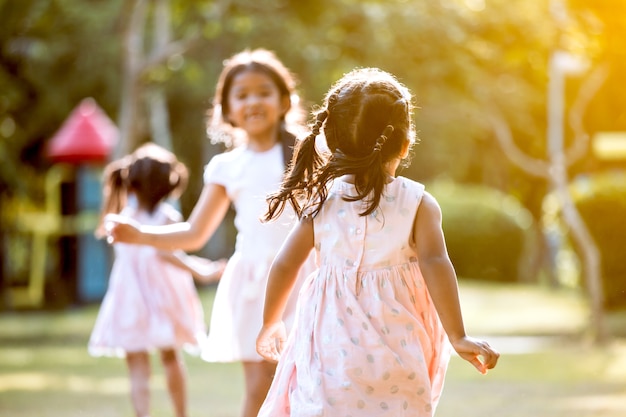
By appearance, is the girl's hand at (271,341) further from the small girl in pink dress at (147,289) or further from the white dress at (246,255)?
the small girl in pink dress at (147,289)

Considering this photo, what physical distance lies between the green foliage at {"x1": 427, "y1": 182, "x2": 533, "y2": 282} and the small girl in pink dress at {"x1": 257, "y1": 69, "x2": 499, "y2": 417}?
2384 cm

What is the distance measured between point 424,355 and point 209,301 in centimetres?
1492

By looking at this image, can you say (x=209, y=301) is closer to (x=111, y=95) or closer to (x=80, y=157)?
(x=80, y=157)

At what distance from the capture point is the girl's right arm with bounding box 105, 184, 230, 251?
5066mm

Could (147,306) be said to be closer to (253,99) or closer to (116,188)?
(116,188)

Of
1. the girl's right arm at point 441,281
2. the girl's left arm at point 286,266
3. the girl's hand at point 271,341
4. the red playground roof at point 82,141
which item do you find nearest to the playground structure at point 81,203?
the red playground roof at point 82,141

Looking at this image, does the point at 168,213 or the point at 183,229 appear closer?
the point at 183,229

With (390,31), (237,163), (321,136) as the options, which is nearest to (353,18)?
(390,31)

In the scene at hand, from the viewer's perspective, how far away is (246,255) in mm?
5539

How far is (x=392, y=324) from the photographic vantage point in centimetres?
407

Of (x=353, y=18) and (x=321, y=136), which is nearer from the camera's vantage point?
(x=321, y=136)

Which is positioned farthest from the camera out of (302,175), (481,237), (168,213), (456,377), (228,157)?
(481,237)

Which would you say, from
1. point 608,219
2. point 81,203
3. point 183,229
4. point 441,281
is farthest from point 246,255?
point 81,203

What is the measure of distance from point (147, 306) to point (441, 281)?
3.76m
